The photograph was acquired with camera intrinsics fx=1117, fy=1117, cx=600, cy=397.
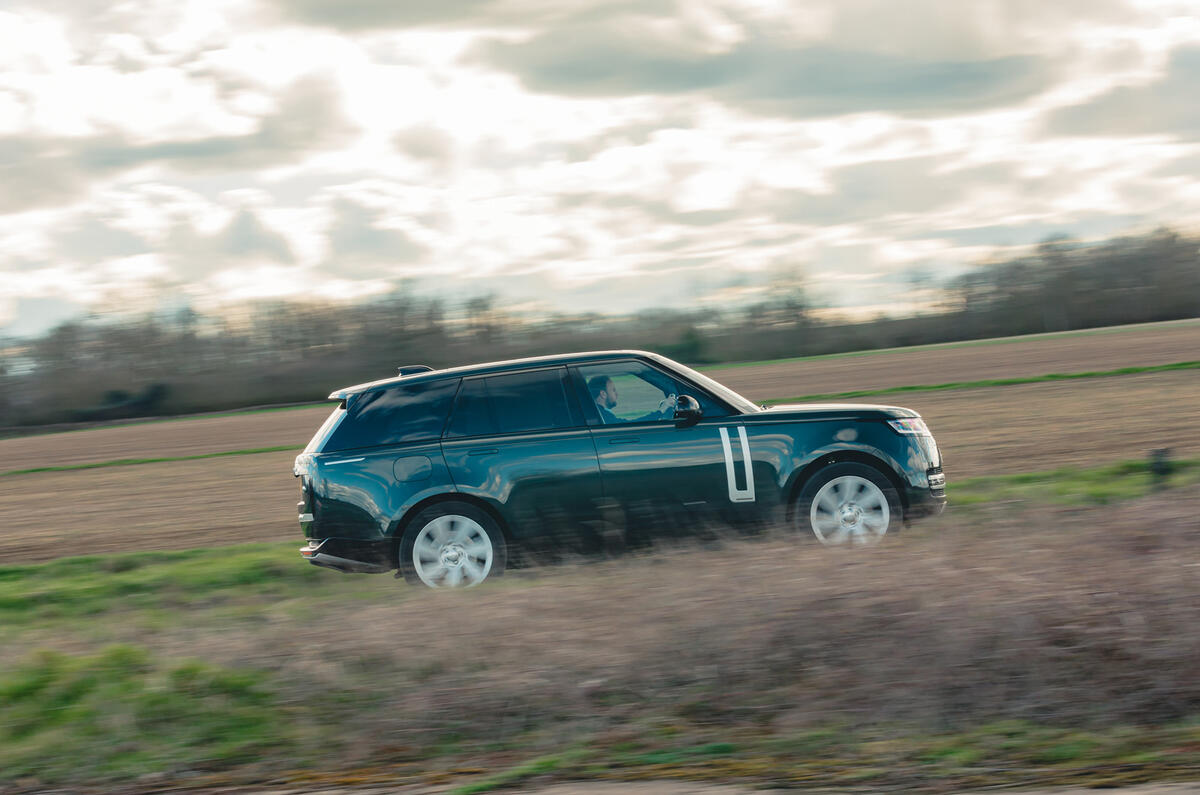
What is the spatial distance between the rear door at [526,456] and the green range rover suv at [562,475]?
1 centimetres

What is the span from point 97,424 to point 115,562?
6720 cm

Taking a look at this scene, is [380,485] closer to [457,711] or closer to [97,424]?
[457,711]

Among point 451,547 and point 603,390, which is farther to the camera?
point 603,390

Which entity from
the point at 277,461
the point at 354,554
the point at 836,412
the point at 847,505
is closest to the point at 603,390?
the point at 836,412

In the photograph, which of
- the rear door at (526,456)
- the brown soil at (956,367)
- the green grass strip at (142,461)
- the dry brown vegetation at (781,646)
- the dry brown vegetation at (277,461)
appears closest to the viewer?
the dry brown vegetation at (781,646)

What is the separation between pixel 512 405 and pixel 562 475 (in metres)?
0.65

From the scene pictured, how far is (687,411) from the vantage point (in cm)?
801

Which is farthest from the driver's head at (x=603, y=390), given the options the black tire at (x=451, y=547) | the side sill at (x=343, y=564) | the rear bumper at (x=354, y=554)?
the side sill at (x=343, y=564)

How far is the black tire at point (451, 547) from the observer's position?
8.01 meters

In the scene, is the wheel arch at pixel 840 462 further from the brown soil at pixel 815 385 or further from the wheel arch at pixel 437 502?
the brown soil at pixel 815 385

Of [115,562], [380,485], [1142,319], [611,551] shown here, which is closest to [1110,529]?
[611,551]

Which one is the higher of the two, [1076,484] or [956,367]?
[956,367]

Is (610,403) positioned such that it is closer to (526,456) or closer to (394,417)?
(526,456)

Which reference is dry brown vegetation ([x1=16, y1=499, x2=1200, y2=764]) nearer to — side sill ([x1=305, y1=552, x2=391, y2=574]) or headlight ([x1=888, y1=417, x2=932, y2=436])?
side sill ([x1=305, y1=552, x2=391, y2=574])
